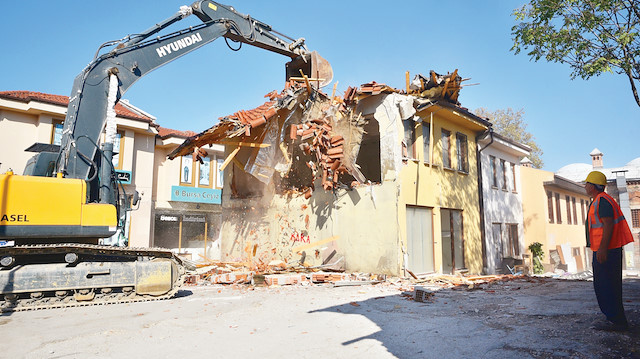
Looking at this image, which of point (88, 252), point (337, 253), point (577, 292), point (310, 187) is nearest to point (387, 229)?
point (337, 253)

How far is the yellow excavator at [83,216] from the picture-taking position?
694 centimetres

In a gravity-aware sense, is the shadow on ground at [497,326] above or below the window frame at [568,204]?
below

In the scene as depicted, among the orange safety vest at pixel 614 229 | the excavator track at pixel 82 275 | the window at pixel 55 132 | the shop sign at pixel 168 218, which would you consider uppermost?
the window at pixel 55 132

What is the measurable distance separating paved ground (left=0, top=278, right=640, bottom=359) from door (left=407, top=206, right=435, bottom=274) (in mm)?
3890

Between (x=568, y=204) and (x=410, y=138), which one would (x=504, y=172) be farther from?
(x=568, y=204)

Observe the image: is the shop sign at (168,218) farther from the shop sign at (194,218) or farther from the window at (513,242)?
the window at (513,242)

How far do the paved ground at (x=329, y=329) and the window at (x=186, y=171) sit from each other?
15181 millimetres

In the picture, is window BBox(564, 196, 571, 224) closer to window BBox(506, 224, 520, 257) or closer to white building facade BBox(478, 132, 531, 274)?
white building facade BBox(478, 132, 531, 274)

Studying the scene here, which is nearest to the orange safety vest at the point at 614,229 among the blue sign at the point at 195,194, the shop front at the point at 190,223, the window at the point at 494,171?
the window at the point at 494,171

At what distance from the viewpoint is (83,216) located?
735 cm

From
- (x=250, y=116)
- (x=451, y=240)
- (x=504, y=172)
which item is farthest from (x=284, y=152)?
(x=504, y=172)

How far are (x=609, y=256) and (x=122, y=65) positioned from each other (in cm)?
935

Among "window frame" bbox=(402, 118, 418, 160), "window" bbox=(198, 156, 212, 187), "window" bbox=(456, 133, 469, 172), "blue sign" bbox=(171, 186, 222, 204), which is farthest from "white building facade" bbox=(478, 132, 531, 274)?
"window" bbox=(198, 156, 212, 187)

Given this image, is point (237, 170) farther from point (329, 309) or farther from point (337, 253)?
point (329, 309)
